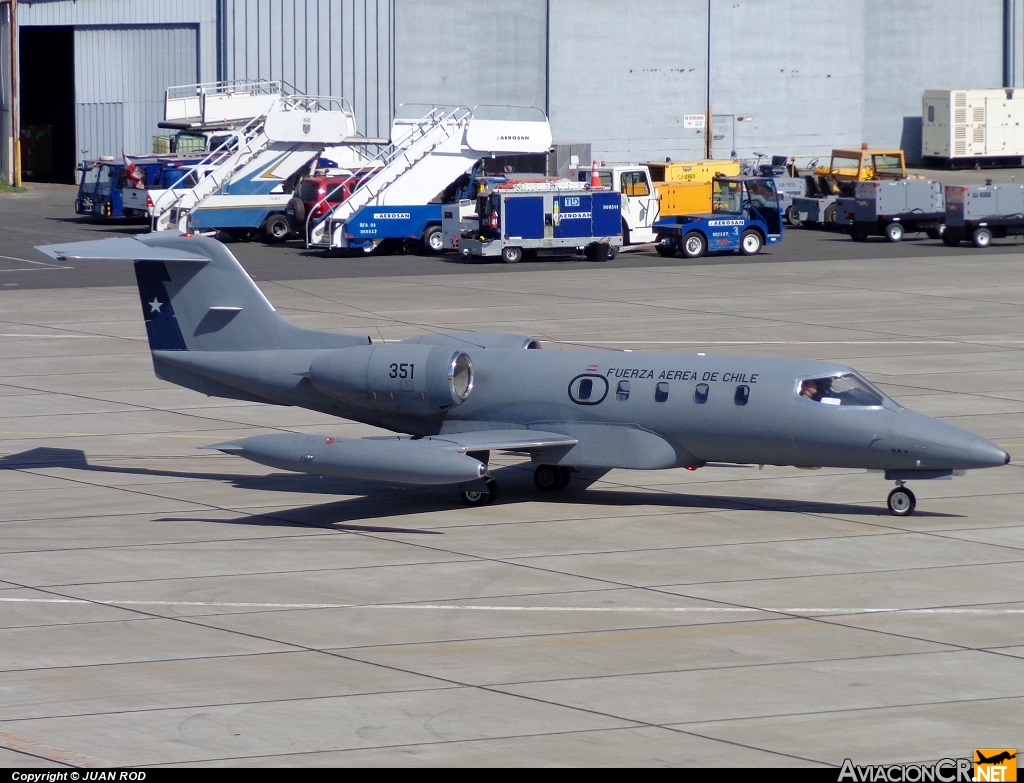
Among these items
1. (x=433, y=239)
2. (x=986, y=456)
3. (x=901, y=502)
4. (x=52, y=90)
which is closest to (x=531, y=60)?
(x=433, y=239)

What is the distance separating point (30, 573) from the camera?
63.2 ft

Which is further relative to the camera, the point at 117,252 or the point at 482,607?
the point at 117,252

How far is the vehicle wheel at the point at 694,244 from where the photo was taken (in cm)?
5904

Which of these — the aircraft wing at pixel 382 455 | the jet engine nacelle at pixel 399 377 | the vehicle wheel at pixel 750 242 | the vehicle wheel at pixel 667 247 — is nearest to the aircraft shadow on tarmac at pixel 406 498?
the aircraft wing at pixel 382 455

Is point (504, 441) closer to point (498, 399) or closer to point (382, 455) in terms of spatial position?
point (498, 399)

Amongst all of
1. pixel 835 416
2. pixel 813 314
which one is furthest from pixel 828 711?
pixel 813 314

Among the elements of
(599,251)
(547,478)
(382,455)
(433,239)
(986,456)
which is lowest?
(547,478)

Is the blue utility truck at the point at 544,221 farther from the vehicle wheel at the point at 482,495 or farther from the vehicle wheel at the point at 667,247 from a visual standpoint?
the vehicle wheel at the point at 482,495

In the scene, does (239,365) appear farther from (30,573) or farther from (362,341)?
(30,573)

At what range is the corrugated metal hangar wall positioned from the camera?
7956 centimetres

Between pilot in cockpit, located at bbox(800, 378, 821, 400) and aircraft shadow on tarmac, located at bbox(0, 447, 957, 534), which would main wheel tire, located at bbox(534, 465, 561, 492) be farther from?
pilot in cockpit, located at bbox(800, 378, 821, 400)

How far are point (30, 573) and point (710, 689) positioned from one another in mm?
9018

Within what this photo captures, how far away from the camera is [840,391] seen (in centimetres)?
2183

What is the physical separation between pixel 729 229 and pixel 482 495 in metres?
37.8
